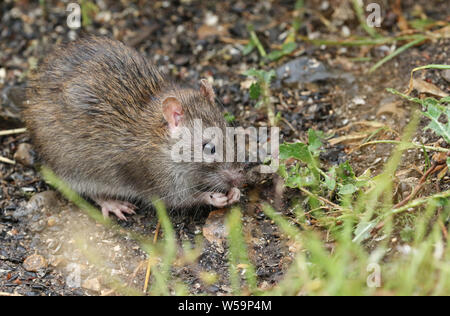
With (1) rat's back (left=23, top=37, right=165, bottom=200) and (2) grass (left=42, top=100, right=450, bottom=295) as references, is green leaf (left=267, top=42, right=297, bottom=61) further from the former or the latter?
(2) grass (left=42, top=100, right=450, bottom=295)

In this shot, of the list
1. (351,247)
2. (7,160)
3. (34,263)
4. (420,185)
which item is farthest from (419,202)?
(7,160)

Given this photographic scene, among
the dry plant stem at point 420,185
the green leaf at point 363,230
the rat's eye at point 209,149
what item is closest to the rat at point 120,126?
the rat's eye at point 209,149

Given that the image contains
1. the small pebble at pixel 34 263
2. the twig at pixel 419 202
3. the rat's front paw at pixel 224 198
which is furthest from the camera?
the rat's front paw at pixel 224 198

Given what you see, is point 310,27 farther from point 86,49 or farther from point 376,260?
point 376,260

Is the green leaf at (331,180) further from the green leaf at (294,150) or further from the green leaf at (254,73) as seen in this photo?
the green leaf at (254,73)

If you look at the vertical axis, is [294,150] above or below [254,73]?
Answer: below

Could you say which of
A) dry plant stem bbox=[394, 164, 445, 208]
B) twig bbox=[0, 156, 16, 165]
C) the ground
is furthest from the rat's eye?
twig bbox=[0, 156, 16, 165]

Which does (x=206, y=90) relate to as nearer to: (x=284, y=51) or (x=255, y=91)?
(x=255, y=91)
